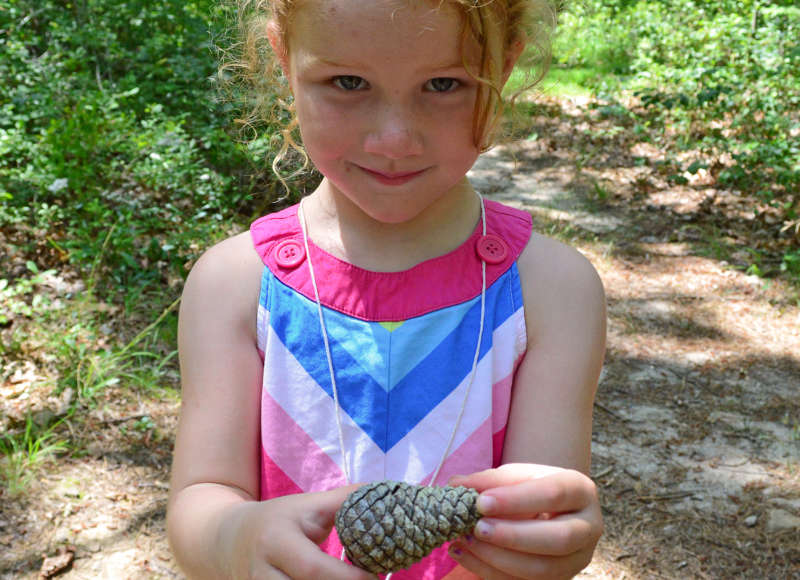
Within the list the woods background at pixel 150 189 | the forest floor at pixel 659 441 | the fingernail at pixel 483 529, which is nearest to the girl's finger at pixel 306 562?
the fingernail at pixel 483 529

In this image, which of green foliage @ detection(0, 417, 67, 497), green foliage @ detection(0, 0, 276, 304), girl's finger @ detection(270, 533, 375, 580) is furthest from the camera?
green foliage @ detection(0, 0, 276, 304)

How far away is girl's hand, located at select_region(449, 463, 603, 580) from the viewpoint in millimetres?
1110

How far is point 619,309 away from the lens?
4.17 meters

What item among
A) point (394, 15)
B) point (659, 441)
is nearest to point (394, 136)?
point (394, 15)

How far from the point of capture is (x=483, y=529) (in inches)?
43.7

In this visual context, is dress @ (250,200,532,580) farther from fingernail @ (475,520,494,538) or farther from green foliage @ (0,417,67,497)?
green foliage @ (0,417,67,497)

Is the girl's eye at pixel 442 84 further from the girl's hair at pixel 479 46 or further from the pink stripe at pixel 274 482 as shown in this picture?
the pink stripe at pixel 274 482

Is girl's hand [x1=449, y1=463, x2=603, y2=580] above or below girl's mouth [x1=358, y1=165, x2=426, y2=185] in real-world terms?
below

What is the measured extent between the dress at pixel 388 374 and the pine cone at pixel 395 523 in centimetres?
29

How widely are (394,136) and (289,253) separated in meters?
0.35

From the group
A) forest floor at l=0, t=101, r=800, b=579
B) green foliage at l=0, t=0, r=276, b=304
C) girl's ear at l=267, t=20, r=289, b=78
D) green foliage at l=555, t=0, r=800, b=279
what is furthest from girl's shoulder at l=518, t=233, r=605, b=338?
green foliage at l=555, t=0, r=800, b=279

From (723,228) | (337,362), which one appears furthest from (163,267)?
(723,228)

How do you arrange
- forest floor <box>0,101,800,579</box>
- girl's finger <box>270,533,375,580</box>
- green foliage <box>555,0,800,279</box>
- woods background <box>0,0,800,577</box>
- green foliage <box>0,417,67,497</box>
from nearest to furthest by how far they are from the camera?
1. girl's finger <box>270,533,375,580</box>
2. forest floor <box>0,101,800,579</box>
3. green foliage <box>0,417,67,497</box>
4. woods background <box>0,0,800,577</box>
5. green foliage <box>555,0,800,279</box>

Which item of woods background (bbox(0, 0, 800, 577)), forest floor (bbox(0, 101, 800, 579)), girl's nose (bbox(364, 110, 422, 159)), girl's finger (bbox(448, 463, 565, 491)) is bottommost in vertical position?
forest floor (bbox(0, 101, 800, 579))
